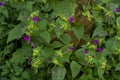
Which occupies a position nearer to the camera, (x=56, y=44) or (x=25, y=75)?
(x=25, y=75)

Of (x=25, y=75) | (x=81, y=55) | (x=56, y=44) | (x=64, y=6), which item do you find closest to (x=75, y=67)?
(x=81, y=55)

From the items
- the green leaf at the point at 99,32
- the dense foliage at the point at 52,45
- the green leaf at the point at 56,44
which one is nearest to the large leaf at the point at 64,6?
the dense foliage at the point at 52,45

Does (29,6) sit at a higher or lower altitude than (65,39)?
higher

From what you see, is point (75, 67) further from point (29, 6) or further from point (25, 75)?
point (29, 6)

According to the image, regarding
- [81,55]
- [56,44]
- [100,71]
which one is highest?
[56,44]

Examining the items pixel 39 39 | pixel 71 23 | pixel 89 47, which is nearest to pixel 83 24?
pixel 71 23

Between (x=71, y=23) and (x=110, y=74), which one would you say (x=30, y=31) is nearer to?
(x=71, y=23)

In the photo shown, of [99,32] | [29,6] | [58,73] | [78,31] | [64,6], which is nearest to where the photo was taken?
[64,6]

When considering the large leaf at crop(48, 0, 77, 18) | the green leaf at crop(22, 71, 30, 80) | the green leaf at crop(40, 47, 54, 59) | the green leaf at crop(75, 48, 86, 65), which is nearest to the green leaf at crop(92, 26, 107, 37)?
the green leaf at crop(75, 48, 86, 65)

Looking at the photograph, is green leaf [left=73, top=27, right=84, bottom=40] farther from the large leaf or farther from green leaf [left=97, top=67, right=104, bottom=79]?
the large leaf
